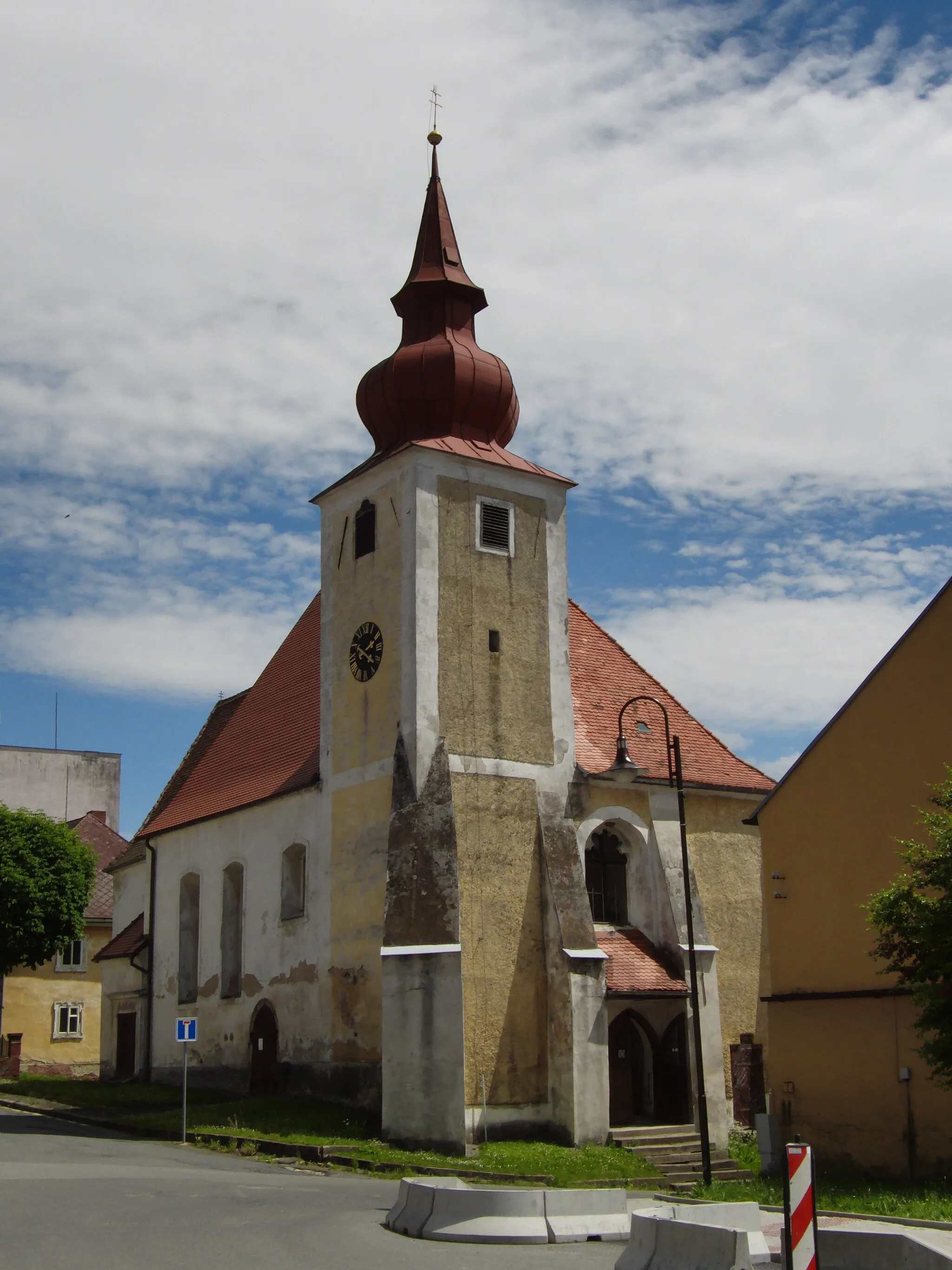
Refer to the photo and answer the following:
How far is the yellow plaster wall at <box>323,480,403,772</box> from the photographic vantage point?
90.3ft

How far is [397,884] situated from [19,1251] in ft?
43.9

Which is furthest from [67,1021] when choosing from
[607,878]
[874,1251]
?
[874,1251]

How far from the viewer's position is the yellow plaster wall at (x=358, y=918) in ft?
86.8

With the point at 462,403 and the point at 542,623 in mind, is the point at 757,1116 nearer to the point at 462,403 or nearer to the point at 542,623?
the point at 542,623

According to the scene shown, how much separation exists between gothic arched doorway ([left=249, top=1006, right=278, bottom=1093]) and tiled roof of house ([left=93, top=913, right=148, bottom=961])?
7349mm

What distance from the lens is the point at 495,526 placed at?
2872 centimetres

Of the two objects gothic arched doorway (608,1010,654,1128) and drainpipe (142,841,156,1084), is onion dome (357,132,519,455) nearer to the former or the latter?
gothic arched doorway (608,1010,654,1128)

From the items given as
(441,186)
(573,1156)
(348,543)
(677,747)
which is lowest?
(573,1156)

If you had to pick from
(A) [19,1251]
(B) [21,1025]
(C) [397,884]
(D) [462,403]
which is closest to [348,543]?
(D) [462,403]

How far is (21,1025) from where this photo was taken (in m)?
46.8

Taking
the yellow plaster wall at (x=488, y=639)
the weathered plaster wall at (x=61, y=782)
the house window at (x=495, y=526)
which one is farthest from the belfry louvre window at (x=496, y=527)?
the weathered plaster wall at (x=61, y=782)

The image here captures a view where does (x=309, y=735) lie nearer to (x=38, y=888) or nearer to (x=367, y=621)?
(x=367, y=621)

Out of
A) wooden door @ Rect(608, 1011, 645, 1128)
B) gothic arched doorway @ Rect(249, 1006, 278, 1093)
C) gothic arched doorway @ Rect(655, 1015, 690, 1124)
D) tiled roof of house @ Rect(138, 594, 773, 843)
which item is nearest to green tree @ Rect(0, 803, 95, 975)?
tiled roof of house @ Rect(138, 594, 773, 843)

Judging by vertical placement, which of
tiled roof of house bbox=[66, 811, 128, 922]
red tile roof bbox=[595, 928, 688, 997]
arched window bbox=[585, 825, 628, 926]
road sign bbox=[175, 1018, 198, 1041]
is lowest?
road sign bbox=[175, 1018, 198, 1041]
